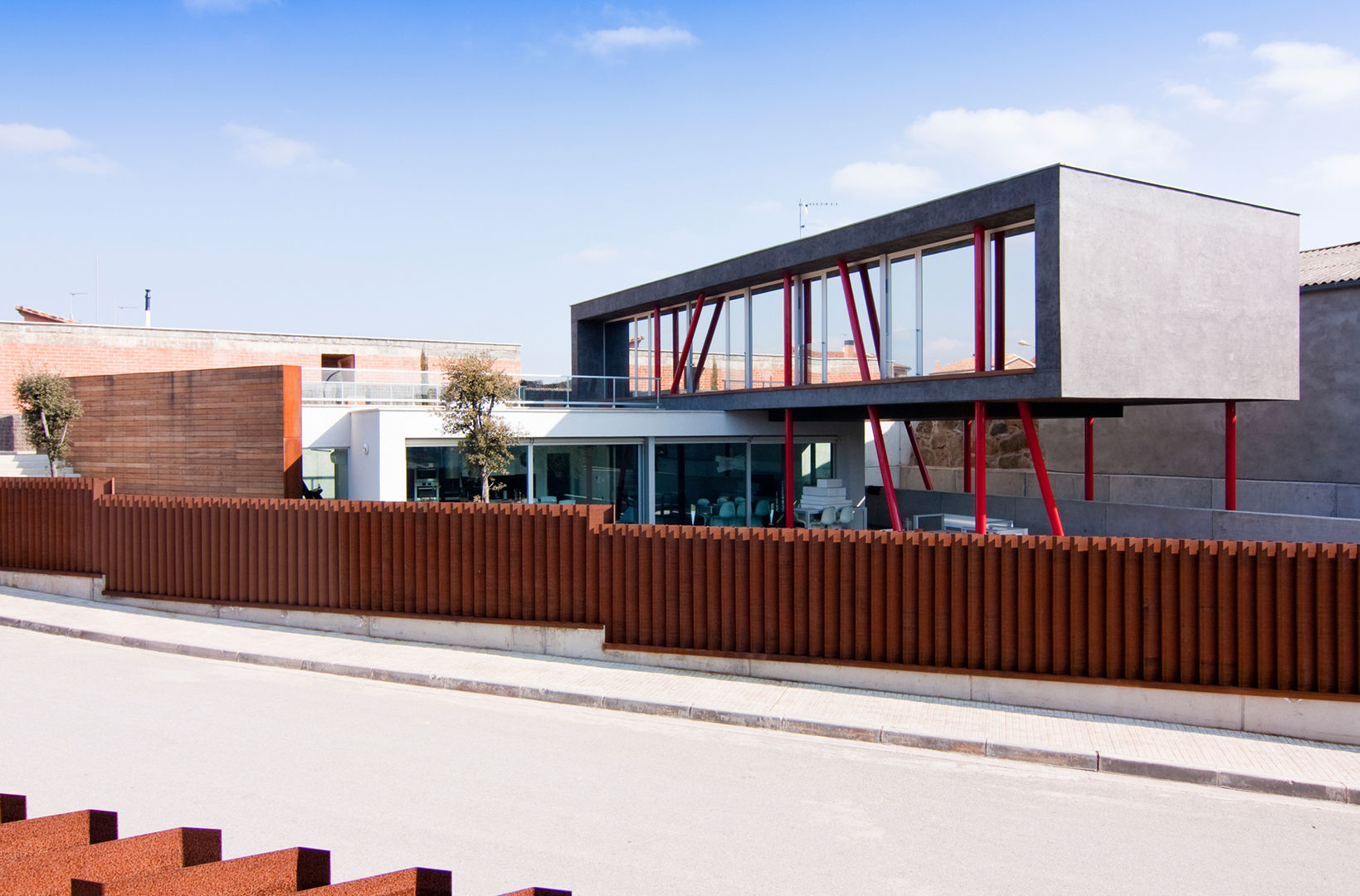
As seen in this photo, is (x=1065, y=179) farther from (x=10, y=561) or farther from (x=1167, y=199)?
(x=10, y=561)

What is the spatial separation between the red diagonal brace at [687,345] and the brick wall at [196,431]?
32.5 feet

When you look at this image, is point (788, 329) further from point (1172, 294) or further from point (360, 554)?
point (360, 554)

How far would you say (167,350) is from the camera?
3178cm

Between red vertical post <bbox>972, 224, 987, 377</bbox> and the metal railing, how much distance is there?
8779mm

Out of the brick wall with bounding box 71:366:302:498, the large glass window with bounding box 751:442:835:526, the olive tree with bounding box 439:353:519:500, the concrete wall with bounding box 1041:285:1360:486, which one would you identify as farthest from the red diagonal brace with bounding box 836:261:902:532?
the brick wall with bounding box 71:366:302:498

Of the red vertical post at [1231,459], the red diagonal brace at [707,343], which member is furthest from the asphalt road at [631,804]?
the red diagonal brace at [707,343]

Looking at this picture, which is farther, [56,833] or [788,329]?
[788,329]

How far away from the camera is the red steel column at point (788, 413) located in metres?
20.2

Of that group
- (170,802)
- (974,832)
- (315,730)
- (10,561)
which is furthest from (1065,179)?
(10,561)

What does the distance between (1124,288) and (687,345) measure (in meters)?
11.4

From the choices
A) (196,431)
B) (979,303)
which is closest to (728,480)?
(979,303)

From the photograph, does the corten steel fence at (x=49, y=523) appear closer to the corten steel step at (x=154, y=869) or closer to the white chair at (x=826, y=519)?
the corten steel step at (x=154, y=869)

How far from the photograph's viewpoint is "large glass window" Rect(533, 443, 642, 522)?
63.6 feet

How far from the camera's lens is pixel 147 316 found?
129 feet
